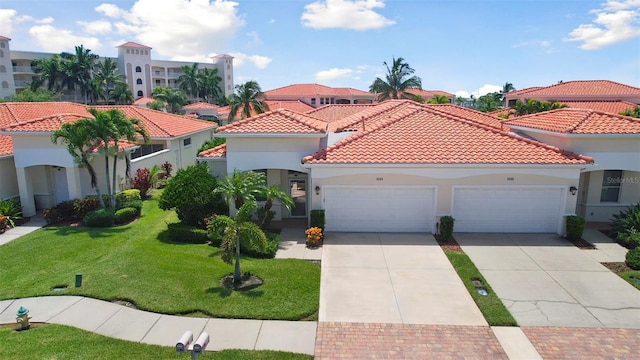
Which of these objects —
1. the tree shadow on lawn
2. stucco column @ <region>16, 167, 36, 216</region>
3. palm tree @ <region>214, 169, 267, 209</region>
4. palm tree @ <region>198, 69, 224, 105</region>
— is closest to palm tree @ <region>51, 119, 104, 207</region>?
the tree shadow on lawn

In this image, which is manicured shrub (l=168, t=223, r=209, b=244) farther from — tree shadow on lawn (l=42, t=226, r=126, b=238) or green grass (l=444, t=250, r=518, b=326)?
green grass (l=444, t=250, r=518, b=326)

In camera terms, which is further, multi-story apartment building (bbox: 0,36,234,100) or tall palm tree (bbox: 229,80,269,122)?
multi-story apartment building (bbox: 0,36,234,100)

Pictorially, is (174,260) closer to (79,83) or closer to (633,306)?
(633,306)

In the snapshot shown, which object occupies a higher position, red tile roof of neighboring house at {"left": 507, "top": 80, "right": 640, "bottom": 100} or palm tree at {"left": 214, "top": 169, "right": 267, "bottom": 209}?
red tile roof of neighboring house at {"left": 507, "top": 80, "right": 640, "bottom": 100}

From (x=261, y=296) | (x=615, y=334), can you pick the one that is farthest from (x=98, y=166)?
(x=615, y=334)

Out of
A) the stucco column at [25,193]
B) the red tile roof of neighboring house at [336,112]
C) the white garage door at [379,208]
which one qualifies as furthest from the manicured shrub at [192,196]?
the red tile roof of neighboring house at [336,112]

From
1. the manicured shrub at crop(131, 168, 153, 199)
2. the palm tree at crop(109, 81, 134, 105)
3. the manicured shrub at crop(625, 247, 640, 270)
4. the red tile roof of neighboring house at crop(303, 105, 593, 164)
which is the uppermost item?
the palm tree at crop(109, 81, 134, 105)

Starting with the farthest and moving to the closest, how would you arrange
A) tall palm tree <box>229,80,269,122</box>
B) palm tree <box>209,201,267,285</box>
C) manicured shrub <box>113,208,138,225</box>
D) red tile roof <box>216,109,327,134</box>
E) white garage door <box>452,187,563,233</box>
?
tall palm tree <box>229,80,269,122</box>, manicured shrub <box>113,208,138,225</box>, red tile roof <box>216,109,327,134</box>, white garage door <box>452,187,563,233</box>, palm tree <box>209,201,267,285</box>
